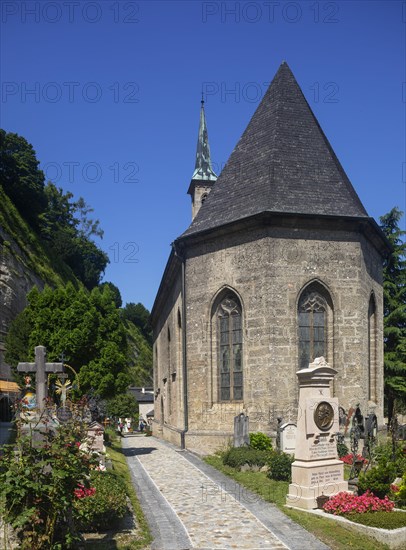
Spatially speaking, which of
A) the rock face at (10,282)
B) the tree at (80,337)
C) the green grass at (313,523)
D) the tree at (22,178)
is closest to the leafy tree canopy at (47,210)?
the tree at (22,178)

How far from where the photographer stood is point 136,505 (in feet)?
37.9

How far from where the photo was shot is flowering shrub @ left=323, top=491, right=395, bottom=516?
1030 centimetres

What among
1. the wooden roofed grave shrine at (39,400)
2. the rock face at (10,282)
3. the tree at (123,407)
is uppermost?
the rock face at (10,282)

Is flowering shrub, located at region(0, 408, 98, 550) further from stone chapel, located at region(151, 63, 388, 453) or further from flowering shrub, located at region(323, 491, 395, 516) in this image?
stone chapel, located at region(151, 63, 388, 453)

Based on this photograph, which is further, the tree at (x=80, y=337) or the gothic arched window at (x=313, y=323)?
the tree at (x=80, y=337)

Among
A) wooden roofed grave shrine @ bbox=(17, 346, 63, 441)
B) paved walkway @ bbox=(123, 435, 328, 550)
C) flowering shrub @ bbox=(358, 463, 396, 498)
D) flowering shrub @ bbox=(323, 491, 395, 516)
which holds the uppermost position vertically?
wooden roofed grave shrine @ bbox=(17, 346, 63, 441)

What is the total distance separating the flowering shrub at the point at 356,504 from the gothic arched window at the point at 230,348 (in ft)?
28.8

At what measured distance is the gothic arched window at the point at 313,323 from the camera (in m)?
19.1

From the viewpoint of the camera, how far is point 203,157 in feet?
144

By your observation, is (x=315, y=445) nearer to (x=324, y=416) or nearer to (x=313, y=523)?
(x=324, y=416)

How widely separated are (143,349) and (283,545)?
77.7 meters

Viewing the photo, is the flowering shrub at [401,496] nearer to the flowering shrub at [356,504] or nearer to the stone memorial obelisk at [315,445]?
the flowering shrub at [356,504]

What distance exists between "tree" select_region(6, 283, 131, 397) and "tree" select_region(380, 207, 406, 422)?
55.2ft

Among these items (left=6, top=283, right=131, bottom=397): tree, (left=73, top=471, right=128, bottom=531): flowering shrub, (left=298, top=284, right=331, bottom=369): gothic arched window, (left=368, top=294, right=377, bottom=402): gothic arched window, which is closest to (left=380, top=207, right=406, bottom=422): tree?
(left=368, top=294, right=377, bottom=402): gothic arched window
